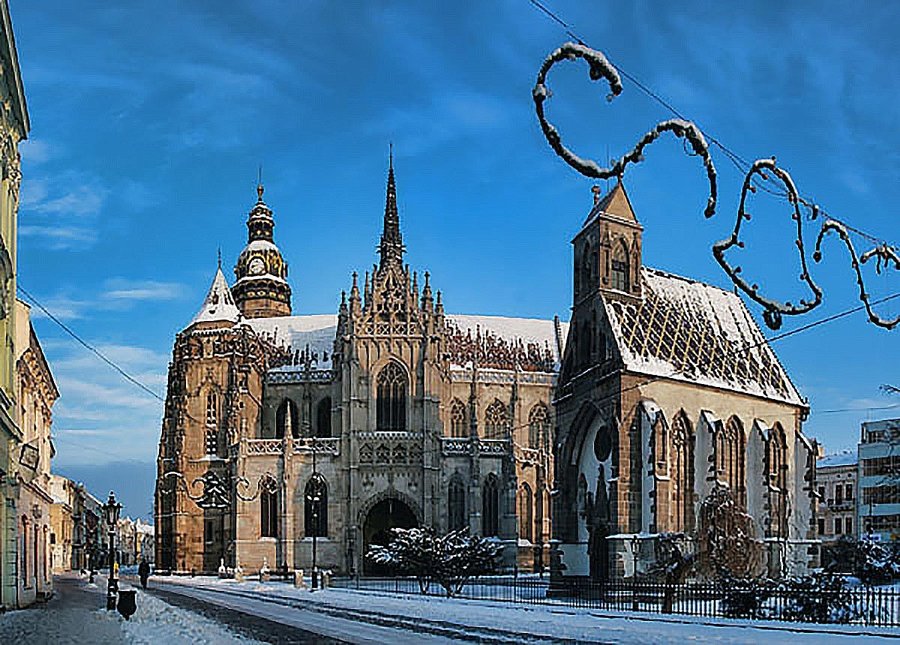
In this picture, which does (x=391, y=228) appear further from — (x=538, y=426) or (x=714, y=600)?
(x=714, y=600)

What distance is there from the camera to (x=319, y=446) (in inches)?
3022

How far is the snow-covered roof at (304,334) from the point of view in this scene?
8962cm

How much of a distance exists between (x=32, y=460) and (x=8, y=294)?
1200 cm

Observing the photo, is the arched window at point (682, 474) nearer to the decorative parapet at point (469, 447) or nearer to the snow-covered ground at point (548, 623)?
the snow-covered ground at point (548, 623)

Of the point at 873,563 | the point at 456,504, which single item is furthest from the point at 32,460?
the point at 456,504

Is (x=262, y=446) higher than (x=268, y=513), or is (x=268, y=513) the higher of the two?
(x=262, y=446)

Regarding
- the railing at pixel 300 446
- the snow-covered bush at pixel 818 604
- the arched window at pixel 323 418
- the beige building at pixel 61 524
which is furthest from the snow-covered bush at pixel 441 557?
the beige building at pixel 61 524

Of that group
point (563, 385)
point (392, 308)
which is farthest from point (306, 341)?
point (563, 385)

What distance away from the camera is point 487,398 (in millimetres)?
84812

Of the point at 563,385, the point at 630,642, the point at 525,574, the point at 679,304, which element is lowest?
the point at 525,574

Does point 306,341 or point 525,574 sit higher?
point 306,341

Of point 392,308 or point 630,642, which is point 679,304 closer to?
point 392,308

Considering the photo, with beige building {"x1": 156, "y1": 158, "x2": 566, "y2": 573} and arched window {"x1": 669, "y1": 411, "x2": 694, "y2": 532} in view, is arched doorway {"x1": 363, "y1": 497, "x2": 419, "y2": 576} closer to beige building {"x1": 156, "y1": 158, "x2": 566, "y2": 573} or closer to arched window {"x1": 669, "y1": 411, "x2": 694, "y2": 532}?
beige building {"x1": 156, "y1": 158, "x2": 566, "y2": 573}

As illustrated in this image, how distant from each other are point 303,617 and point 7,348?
10945mm
